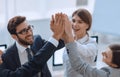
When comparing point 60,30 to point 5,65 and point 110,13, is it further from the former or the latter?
point 110,13

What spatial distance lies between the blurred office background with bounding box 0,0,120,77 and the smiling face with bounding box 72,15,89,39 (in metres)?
0.58

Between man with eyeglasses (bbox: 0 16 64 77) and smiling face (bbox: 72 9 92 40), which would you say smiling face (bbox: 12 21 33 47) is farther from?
smiling face (bbox: 72 9 92 40)

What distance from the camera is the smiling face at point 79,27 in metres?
1.92

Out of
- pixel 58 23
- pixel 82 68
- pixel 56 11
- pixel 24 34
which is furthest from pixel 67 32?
pixel 56 11

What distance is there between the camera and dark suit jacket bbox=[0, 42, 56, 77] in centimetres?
148

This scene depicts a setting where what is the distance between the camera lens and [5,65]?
1650 millimetres

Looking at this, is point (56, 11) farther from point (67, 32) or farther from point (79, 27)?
point (67, 32)

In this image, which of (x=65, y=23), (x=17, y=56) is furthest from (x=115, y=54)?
(x=17, y=56)

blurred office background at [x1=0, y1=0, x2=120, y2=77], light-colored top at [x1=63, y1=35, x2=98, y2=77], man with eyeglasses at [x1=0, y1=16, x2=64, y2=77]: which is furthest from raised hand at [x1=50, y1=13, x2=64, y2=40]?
blurred office background at [x1=0, y1=0, x2=120, y2=77]

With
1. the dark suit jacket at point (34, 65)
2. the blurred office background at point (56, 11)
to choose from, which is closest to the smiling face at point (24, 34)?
the dark suit jacket at point (34, 65)

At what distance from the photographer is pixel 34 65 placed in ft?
4.93

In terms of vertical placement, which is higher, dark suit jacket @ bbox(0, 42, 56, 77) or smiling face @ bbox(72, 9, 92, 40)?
smiling face @ bbox(72, 9, 92, 40)

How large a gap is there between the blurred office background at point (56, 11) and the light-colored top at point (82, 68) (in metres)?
0.98

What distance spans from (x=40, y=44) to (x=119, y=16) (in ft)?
4.03
